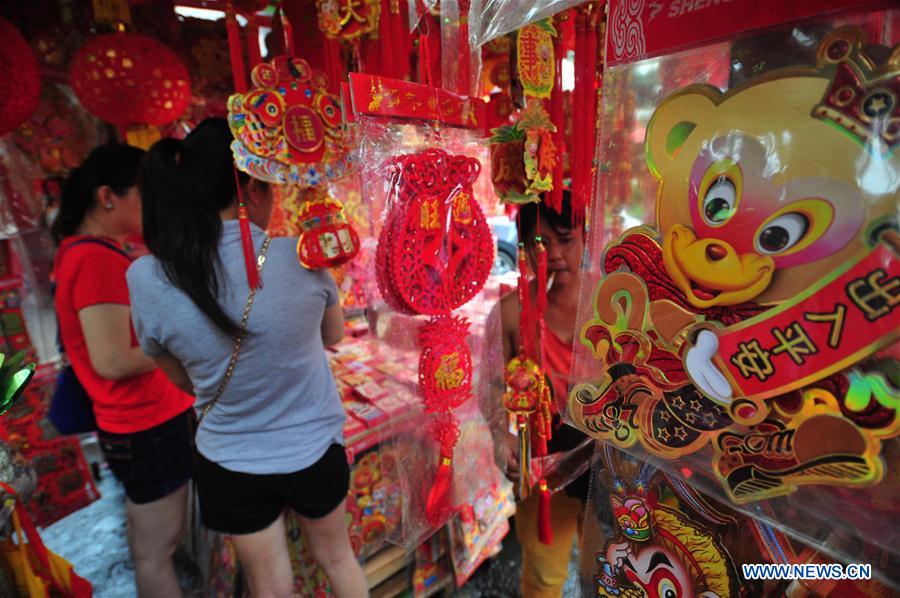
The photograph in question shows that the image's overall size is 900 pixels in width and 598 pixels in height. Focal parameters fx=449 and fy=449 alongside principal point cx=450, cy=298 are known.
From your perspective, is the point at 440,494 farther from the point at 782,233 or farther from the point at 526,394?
the point at 782,233

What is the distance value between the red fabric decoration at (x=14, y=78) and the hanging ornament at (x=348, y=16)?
3.37 feet

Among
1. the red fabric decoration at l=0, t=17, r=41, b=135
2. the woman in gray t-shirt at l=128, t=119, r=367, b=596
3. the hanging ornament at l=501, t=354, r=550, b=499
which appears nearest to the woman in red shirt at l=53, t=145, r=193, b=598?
the red fabric decoration at l=0, t=17, r=41, b=135

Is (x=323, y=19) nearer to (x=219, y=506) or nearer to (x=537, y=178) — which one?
(x=537, y=178)

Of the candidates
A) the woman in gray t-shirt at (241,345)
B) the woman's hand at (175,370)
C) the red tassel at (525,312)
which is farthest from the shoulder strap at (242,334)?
the red tassel at (525,312)

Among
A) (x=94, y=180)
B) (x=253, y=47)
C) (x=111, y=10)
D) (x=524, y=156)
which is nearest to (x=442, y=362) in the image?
(x=524, y=156)

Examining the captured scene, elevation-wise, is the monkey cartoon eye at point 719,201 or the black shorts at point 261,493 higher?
the monkey cartoon eye at point 719,201

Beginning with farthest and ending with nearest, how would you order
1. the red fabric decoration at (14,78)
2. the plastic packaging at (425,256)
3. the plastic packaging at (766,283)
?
the red fabric decoration at (14,78)
the plastic packaging at (425,256)
the plastic packaging at (766,283)

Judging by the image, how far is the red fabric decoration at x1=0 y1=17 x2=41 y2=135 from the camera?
1.24m

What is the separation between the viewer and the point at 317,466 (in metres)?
1.17

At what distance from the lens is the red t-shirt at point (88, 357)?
1276 mm

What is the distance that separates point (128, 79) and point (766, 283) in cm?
190

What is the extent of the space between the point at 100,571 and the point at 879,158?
2852 millimetres

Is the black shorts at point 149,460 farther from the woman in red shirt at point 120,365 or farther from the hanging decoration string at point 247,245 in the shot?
the hanging decoration string at point 247,245

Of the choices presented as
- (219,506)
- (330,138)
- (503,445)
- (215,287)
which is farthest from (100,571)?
(330,138)
